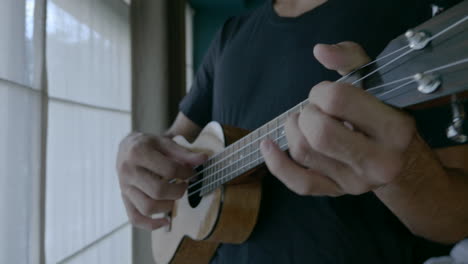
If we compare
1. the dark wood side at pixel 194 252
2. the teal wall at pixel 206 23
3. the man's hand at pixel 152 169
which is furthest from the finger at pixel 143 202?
the teal wall at pixel 206 23

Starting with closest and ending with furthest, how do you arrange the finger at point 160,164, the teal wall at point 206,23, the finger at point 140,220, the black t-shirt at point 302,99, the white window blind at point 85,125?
the black t-shirt at point 302,99
the finger at point 160,164
the finger at point 140,220
the white window blind at point 85,125
the teal wall at point 206,23

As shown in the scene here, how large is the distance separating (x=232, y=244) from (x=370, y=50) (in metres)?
0.49

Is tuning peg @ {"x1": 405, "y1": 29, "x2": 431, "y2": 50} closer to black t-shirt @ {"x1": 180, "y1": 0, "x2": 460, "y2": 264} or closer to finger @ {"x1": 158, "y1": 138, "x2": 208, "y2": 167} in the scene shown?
black t-shirt @ {"x1": 180, "y1": 0, "x2": 460, "y2": 264}

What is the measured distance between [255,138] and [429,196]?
263 mm

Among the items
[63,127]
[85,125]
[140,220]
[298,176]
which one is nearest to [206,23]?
[85,125]

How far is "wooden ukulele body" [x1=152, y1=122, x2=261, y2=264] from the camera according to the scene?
675 millimetres

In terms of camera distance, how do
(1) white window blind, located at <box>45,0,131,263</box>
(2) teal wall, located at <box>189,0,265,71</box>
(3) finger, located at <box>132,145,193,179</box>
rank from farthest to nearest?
(2) teal wall, located at <box>189,0,265,71</box>
(1) white window blind, located at <box>45,0,131,263</box>
(3) finger, located at <box>132,145,193,179</box>

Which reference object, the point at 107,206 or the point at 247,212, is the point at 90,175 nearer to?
the point at 107,206

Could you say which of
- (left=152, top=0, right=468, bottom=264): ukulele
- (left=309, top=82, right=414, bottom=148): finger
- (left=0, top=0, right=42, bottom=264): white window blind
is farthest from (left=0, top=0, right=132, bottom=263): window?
(left=309, top=82, right=414, bottom=148): finger

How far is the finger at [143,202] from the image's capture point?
2.56 feet

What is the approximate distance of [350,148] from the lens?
→ 320mm

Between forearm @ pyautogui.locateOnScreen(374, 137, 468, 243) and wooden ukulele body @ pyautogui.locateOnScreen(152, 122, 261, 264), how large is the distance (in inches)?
11.1

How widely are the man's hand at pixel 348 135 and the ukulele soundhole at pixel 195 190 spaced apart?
431 millimetres

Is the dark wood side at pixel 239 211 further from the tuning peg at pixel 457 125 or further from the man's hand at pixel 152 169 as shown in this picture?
the tuning peg at pixel 457 125
